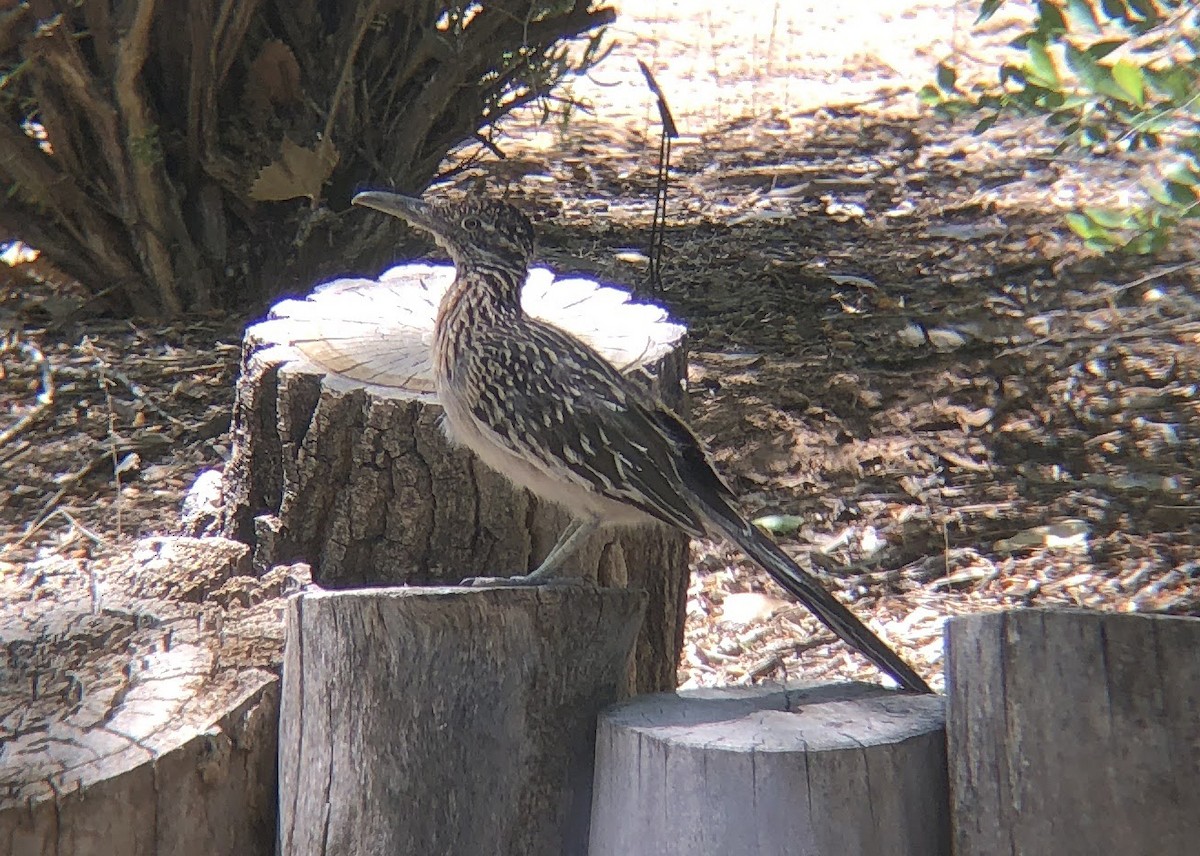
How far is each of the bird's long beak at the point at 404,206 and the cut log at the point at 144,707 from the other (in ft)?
3.02

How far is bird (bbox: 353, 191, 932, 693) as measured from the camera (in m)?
3.12

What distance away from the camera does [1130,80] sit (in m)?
3.79

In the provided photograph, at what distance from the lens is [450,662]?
2779 millimetres

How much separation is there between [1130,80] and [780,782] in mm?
2282

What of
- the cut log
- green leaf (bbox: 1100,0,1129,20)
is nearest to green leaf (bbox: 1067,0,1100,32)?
green leaf (bbox: 1100,0,1129,20)

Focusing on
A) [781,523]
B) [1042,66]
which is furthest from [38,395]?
[1042,66]

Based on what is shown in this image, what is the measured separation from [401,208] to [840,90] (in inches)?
254

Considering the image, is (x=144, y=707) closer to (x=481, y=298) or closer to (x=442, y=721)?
(x=442, y=721)

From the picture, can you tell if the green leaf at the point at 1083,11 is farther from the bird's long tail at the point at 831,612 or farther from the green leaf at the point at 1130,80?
the bird's long tail at the point at 831,612

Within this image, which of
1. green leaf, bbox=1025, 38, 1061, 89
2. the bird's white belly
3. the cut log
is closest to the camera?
the cut log

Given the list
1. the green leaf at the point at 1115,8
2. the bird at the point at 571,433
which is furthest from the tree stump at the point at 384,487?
the green leaf at the point at 1115,8

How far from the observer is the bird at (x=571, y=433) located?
10.2ft

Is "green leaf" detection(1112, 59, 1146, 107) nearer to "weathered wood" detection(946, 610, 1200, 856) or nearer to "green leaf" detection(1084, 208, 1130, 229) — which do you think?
"green leaf" detection(1084, 208, 1130, 229)

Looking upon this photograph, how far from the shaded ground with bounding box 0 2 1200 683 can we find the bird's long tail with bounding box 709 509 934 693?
5.38ft
